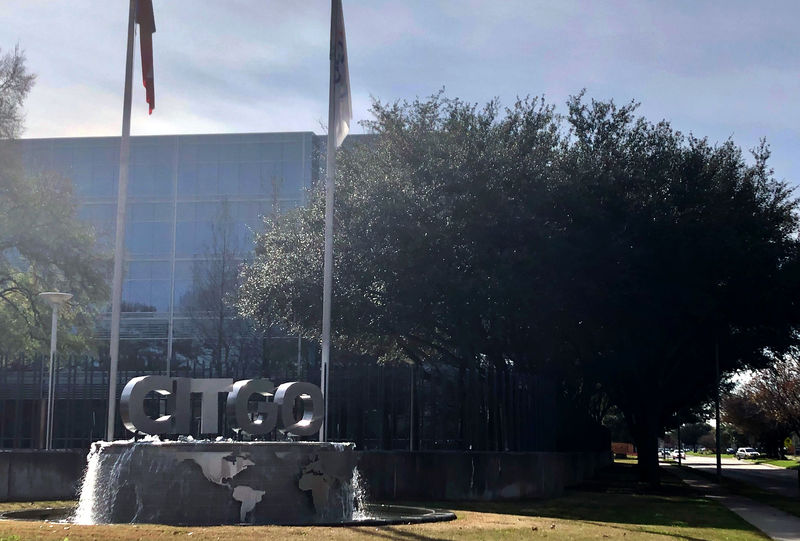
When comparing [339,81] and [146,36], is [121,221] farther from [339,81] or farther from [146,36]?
[339,81]

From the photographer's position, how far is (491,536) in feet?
49.8

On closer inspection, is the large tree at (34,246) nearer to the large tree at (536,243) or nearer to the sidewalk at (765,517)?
the large tree at (536,243)

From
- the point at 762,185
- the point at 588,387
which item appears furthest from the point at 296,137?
the point at 762,185

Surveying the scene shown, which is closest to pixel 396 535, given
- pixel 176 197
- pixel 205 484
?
pixel 205 484

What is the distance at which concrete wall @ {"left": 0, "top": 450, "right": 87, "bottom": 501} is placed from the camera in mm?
25312

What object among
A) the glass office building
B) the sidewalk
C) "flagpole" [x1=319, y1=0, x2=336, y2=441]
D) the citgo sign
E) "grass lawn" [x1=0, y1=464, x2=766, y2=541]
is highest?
the glass office building

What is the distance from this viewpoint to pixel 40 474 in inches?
1009

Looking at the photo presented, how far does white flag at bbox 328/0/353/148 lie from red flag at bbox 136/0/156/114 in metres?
3.81

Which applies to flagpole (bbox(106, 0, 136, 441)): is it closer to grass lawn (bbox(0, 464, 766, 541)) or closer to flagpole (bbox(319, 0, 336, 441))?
flagpole (bbox(319, 0, 336, 441))

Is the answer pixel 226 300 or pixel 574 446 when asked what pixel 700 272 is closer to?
pixel 574 446

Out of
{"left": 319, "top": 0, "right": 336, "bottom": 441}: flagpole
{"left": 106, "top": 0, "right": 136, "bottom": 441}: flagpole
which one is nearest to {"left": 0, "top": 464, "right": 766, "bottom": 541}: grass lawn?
{"left": 319, "top": 0, "right": 336, "bottom": 441}: flagpole

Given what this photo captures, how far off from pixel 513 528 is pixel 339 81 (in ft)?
35.4

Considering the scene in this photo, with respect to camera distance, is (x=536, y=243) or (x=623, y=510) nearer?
(x=623, y=510)

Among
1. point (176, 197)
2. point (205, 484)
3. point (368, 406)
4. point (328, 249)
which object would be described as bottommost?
point (205, 484)
